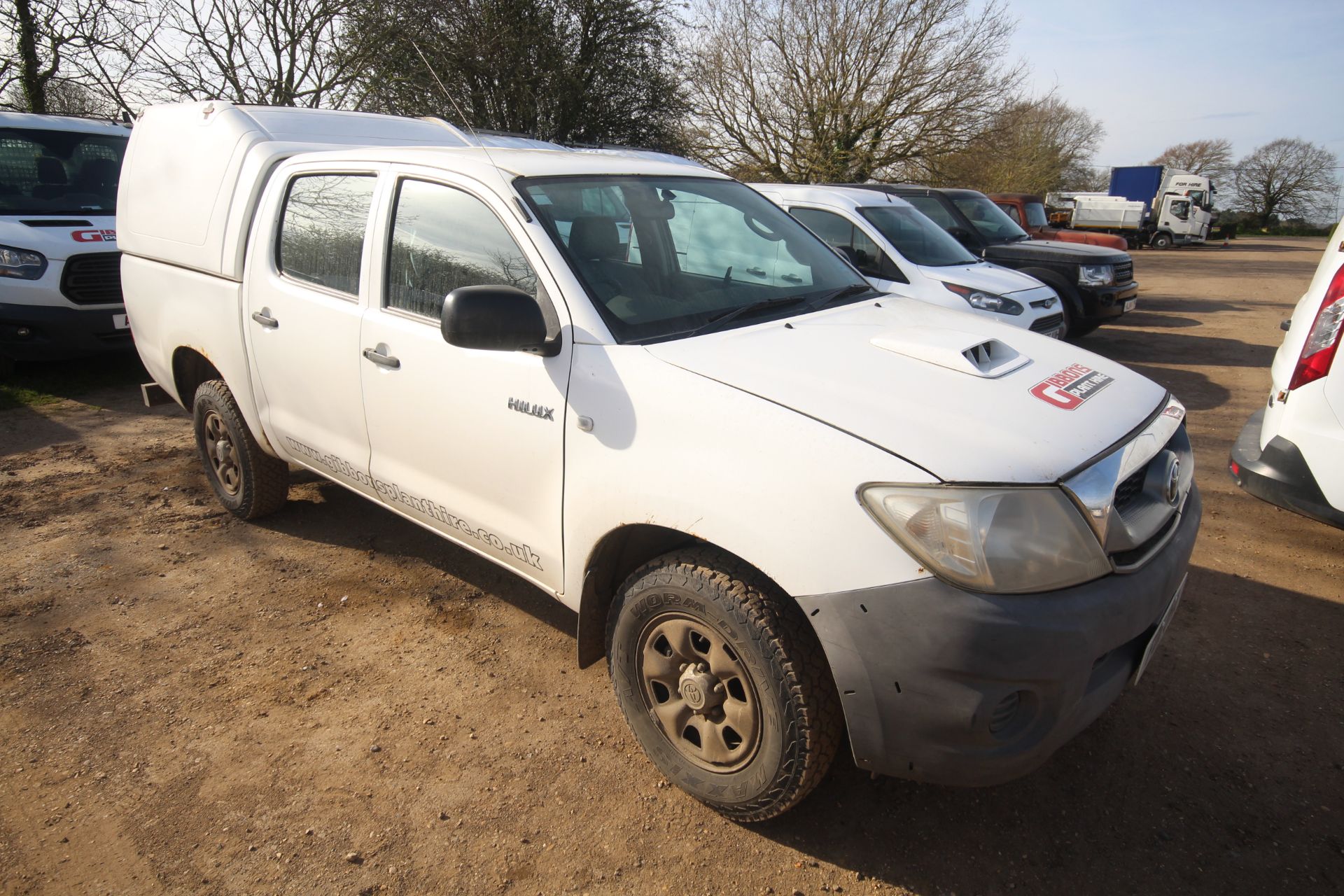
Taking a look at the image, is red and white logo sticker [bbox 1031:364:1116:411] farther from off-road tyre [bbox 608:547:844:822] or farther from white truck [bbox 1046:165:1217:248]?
white truck [bbox 1046:165:1217:248]

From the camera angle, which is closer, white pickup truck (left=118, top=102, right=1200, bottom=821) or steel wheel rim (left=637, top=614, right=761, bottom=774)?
white pickup truck (left=118, top=102, right=1200, bottom=821)

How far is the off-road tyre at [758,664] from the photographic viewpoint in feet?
6.82

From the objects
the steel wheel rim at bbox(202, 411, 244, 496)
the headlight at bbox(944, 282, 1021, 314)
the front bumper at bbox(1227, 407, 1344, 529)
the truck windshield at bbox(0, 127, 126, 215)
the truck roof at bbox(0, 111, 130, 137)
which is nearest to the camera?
the front bumper at bbox(1227, 407, 1344, 529)

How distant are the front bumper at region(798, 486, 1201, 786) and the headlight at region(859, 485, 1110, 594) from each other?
0.13 feet

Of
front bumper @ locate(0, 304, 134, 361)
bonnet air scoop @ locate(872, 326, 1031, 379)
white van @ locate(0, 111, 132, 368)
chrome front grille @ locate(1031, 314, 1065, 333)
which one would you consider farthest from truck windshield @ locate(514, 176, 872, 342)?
front bumper @ locate(0, 304, 134, 361)

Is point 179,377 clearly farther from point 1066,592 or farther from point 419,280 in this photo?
point 1066,592

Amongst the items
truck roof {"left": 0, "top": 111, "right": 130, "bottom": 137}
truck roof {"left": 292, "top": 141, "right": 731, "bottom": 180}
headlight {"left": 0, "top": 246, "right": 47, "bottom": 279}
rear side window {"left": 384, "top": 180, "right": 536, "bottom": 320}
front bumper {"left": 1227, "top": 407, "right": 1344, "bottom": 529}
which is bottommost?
front bumper {"left": 1227, "top": 407, "right": 1344, "bottom": 529}

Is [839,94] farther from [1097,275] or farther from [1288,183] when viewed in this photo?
[1288,183]

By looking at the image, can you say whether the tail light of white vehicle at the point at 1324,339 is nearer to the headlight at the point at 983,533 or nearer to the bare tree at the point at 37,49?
the headlight at the point at 983,533

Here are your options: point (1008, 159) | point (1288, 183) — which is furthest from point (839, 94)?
point (1288, 183)

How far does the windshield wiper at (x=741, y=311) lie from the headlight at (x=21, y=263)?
677 cm

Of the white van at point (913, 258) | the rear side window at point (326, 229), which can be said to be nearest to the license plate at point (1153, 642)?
the rear side window at point (326, 229)

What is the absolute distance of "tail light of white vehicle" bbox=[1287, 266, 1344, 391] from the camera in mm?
3379

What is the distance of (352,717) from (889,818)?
6.04ft
